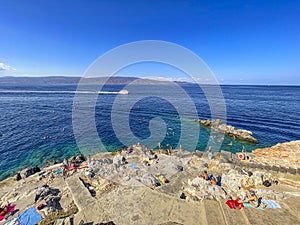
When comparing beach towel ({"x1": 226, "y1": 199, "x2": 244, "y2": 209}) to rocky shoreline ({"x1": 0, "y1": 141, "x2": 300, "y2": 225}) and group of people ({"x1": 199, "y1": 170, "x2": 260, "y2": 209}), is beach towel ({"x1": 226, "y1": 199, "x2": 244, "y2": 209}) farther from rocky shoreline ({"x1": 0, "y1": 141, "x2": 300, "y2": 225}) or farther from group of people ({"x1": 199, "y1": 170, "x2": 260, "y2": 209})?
rocky shoreline ({"x1": 0, "y1": 141, "x2": 300, "y2": 225})

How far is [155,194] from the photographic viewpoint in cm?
789

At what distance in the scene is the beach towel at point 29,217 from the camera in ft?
23.3

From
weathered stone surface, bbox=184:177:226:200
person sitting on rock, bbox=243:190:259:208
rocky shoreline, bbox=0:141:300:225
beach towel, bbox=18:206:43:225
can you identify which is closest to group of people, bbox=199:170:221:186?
rocky shoreline, bbox=0:141:300:225

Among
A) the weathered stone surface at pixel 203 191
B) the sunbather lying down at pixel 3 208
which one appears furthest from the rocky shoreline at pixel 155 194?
the sunbather lying down at pixel 3 208

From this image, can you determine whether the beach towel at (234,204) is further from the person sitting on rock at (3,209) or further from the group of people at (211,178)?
the person sitting on rock at (3,209)

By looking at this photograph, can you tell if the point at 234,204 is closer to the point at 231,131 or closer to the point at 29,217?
the point at 29,217

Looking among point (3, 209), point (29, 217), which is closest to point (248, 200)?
point (29, 217)

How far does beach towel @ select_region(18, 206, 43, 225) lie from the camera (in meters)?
7.11

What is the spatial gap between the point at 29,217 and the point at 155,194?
654 centimetres

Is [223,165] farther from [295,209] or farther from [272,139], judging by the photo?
[272,139]

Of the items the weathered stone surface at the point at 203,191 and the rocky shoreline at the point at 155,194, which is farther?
the weathered stone surface at the point at 203,191

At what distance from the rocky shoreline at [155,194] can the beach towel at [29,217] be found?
252 millimetres

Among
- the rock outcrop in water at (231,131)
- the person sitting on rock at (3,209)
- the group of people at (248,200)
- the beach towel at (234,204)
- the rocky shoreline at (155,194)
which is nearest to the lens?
the rocky shoreline at (155,194)

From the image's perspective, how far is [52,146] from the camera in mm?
20031
